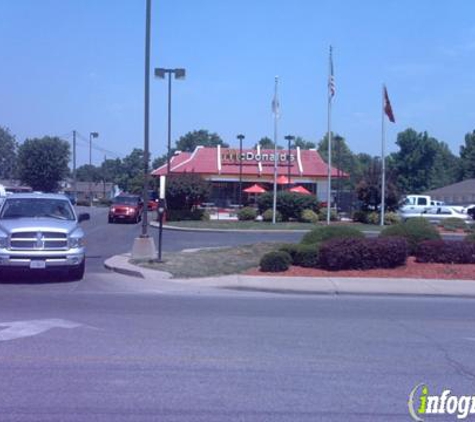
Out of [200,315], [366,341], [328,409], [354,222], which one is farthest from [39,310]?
[354,222]

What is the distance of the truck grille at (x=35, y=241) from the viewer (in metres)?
17.0

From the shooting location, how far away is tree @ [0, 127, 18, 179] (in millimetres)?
89419

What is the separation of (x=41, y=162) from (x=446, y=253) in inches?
2244

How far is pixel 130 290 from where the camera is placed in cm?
1666

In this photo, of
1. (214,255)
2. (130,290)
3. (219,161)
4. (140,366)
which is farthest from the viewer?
(219,161)

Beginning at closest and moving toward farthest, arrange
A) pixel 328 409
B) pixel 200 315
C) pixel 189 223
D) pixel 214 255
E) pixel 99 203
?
pixel 328 409, pixel 200 315, pixel 214 255, pixel 189 223, pixel 99 203

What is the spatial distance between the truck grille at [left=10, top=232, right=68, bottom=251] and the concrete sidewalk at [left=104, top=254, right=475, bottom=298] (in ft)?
8.14

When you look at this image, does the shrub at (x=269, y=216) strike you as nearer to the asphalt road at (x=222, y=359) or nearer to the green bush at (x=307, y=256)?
the green bush at (x=307, y=256)

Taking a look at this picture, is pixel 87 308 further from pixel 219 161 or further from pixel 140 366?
pixel 219 161

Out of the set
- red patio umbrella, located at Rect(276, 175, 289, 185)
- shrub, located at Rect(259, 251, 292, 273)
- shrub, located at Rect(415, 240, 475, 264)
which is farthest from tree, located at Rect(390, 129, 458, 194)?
shrub, located at Rect(259, 251, 292, 273)

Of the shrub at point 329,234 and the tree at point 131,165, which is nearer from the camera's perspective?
the shrub at point 329,234

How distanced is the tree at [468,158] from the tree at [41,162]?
56928 mm

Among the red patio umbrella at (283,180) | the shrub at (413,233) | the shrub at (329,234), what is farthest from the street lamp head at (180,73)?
the red patio umbrella at (283,180)

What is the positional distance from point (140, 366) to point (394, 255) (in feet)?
40.1
